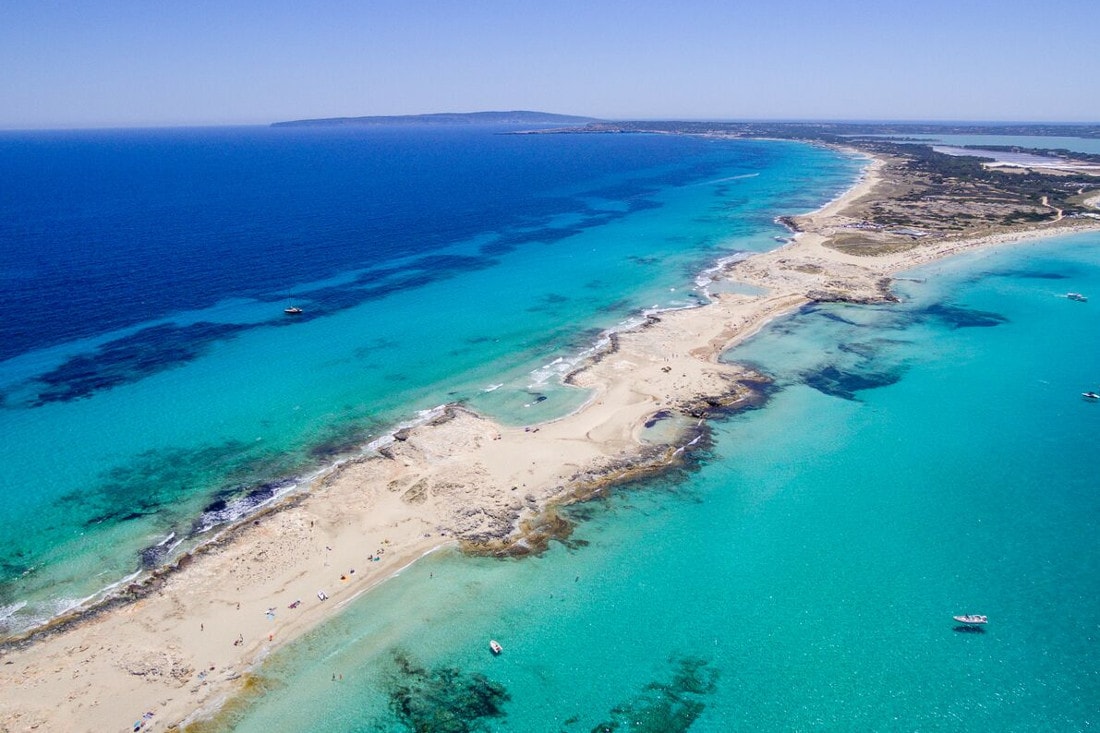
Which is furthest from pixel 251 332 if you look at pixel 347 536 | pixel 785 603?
pixel 785 603

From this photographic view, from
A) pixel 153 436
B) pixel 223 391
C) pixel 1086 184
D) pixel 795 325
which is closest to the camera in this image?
pixel 153 436

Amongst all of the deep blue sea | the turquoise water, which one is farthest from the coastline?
the deep blue sea

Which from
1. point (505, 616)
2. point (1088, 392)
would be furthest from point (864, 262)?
point (505, 616)

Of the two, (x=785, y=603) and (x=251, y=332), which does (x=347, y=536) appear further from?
(x=251, y=332)

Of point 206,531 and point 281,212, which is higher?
point 281,212

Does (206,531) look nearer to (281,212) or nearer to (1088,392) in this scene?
(1088,392)
